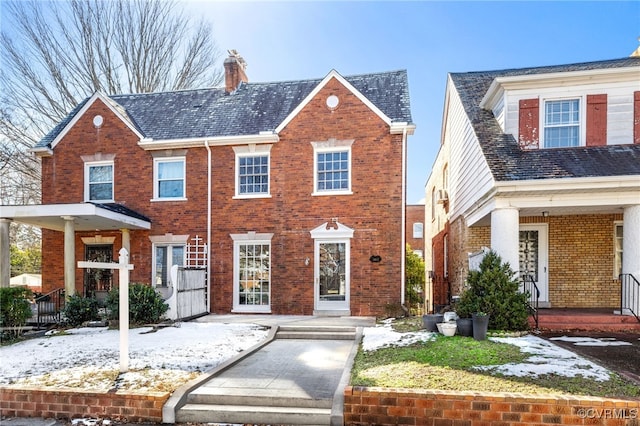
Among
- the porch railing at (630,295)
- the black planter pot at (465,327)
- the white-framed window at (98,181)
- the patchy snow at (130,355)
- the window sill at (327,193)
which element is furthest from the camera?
the white-framed window at (98,181)

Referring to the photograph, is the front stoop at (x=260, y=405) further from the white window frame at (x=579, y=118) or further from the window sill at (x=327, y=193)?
the white window frame at (x=579, y=118)

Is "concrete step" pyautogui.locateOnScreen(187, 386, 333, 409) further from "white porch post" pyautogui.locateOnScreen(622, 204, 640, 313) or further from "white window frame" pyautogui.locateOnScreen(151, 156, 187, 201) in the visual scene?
"white window frame" pyautogui.locateOnScreen(151, 156, 187, 201)

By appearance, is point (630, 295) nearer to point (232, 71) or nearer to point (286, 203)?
point (286, 203)

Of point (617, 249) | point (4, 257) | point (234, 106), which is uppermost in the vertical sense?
point (234, 106)

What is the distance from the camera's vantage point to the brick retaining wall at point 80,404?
15.9 feet

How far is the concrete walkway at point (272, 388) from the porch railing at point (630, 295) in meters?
6.49

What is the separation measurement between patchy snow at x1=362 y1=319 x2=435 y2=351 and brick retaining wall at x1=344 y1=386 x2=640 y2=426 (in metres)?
2.66

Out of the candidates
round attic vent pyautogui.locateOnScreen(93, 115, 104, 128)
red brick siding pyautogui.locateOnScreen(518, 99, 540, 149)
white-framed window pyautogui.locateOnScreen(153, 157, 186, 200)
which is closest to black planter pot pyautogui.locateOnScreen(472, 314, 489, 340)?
red brick siding pyautogui.locateOnScreen(518, 99, 540, 149)

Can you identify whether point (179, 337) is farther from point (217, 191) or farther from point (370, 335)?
point (217, 191)

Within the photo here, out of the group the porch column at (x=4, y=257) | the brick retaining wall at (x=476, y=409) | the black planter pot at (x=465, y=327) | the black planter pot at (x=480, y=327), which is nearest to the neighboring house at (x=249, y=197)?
the porch column at (x=4, y=257)

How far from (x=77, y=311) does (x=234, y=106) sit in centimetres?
835

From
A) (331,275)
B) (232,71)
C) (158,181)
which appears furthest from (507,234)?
(232,71)

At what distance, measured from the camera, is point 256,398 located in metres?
5.06

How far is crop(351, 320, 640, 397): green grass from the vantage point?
4652 millimetres
